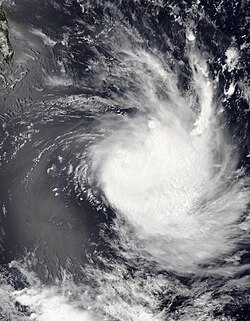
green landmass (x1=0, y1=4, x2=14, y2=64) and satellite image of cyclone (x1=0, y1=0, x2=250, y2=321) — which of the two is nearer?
satellite image of cyclone (x1=0, y1=0, x2=250, y2=321)

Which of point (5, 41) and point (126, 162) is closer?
point (126, 162)

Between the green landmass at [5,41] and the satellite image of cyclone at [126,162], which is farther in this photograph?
the green landmass at [5,41]

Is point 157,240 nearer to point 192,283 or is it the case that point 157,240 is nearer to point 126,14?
point 192,283

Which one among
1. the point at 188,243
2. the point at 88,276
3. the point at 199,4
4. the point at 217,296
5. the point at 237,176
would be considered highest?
the point at 199,4

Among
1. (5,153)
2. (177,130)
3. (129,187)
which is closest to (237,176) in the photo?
(177,130)
